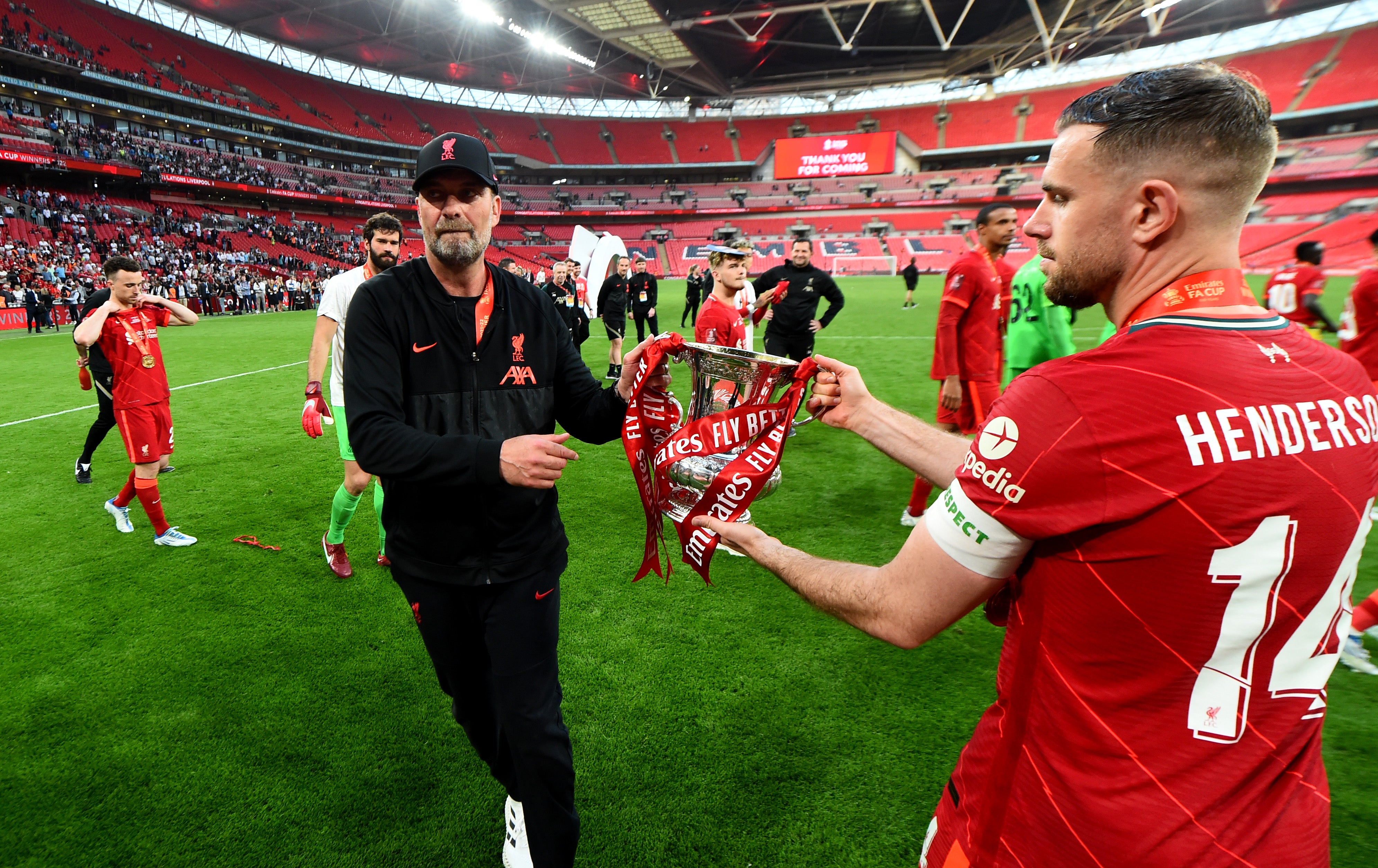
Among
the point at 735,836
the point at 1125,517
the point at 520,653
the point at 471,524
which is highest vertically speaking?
the point at 1125,517

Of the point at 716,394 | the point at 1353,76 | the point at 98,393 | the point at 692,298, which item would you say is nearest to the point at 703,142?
the point at 1353,76

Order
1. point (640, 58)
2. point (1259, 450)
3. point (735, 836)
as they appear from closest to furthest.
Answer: point (1259, 450) < point (735, 836) < point (640, 58)

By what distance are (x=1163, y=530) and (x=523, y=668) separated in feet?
6.08

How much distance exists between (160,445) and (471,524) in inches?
194

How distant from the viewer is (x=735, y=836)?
242cm

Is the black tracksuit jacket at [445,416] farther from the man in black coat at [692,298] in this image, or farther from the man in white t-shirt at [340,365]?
the man in black coat at [692,298]

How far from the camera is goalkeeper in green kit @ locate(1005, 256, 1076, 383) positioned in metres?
4.40

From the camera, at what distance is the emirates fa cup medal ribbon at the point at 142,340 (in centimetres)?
508

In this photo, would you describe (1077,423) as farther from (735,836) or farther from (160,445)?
(160,445)

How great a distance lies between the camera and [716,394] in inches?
74.5

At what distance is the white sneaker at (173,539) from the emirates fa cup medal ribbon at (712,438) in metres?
5.01

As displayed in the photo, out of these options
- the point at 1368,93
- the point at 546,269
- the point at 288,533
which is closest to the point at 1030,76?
the point at 1368,93

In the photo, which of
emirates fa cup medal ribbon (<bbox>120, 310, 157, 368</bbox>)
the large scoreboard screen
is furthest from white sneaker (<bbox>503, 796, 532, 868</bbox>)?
the large scoreboard screen

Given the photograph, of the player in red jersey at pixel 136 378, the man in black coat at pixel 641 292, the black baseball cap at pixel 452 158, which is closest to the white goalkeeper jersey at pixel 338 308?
the player in red jersey at pixel 136 378
